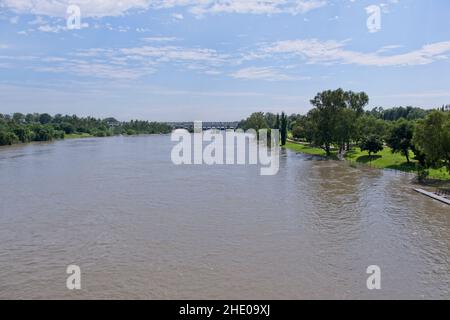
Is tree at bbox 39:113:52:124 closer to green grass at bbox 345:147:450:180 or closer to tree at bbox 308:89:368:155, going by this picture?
tree at bbox 308:89:368:155

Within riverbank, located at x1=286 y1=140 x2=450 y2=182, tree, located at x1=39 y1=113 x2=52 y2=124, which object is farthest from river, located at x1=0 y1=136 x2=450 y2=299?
tree, located at x1=39 y1=113 x2=52 y2=124

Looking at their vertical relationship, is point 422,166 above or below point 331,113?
below

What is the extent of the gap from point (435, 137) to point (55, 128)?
122 m

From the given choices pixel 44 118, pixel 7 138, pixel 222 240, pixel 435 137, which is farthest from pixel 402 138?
pixel 44 118

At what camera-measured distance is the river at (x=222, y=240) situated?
11.3 metres

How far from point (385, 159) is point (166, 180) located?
24.8m

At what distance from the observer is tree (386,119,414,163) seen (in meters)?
36.1

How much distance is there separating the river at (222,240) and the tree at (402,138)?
25.8ft

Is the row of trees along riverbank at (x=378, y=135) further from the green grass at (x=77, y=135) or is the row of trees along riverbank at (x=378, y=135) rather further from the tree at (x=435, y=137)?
the green grass at (x=77, y=135)

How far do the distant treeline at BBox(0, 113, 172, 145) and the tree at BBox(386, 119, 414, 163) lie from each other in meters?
74.7
